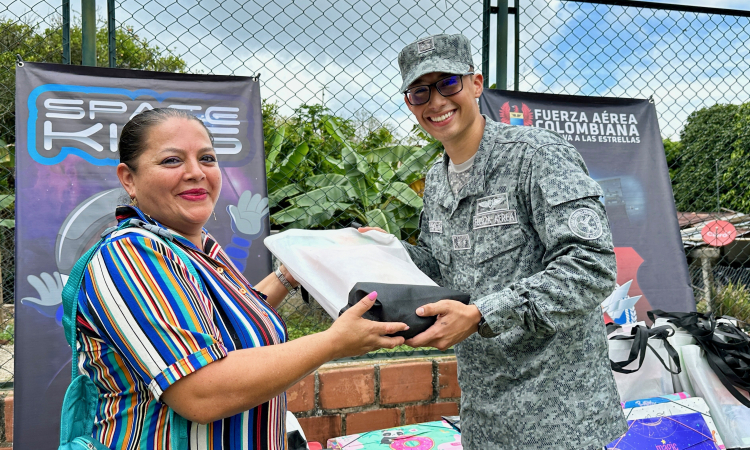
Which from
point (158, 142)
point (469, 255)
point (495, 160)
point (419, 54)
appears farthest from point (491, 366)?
point (158, 142)

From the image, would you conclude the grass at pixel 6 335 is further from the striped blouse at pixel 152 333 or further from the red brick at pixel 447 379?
the striped blouse at pixel 152 333

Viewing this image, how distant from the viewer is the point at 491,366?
1.71m

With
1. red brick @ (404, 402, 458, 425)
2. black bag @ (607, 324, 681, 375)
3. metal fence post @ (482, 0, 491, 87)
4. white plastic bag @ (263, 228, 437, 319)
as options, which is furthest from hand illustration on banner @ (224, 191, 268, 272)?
black bag @ (607, 324, 681, 375)

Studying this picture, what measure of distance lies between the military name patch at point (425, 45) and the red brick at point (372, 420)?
5.89ft

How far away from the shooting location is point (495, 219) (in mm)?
1692

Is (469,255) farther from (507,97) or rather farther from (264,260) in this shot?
(507,97)

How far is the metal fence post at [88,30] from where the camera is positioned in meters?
2.53

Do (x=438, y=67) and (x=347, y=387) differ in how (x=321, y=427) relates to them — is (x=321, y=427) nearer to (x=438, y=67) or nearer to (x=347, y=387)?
(x=347, y=387)

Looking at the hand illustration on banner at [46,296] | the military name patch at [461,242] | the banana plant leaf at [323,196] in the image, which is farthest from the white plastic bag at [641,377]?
the hand illustration on banner at [46,296]

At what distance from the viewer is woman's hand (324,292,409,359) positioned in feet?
3.84

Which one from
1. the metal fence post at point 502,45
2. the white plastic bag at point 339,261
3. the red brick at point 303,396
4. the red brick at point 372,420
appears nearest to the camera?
the white plastic bag at point 339,261

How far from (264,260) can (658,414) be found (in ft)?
6.34

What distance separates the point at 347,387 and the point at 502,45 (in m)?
2.12

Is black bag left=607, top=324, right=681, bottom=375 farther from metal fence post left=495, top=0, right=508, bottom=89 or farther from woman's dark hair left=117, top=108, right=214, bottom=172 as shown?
woman's dark hair left=117, top=108, right=214, bottom=172
